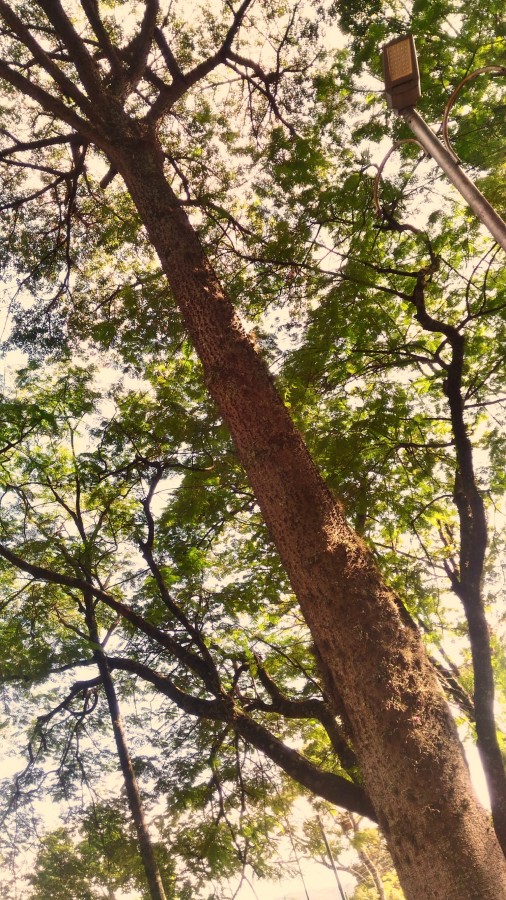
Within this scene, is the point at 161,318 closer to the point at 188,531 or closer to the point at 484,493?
the point at 188,531

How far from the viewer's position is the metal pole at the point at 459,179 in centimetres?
252

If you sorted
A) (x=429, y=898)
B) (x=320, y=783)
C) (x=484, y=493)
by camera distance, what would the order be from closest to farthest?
(x=429, y=898), (x=320, y=783), (x=484, y=493)

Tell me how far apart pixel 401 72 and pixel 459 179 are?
849mm

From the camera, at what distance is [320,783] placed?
5672 mm

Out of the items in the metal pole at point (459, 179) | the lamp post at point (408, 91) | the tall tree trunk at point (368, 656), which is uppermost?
the lamp post at point (408, 91)

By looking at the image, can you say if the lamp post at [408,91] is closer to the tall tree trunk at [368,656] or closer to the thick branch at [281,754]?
the tall tree trunk at [368,656]

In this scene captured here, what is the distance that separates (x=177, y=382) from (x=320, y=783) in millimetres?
5836

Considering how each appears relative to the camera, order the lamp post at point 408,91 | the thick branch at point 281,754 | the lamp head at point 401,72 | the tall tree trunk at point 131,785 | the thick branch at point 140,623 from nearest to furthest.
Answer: the lamp post at point 408,91, the lamp head at point 401,72, the thick branch at point 281,754, the thick branch at point 140,623, the tall tree trunk at point 131,785

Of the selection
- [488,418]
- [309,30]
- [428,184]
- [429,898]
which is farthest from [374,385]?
[429,898]

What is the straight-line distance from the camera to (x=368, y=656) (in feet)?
8.83

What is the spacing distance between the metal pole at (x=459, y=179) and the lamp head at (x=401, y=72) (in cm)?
7

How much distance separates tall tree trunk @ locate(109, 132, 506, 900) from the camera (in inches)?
89.6

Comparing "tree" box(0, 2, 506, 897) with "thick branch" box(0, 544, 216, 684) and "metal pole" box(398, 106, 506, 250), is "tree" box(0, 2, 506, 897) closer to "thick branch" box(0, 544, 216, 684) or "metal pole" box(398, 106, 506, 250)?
"thick branch" box(0, 544, 216, 684)

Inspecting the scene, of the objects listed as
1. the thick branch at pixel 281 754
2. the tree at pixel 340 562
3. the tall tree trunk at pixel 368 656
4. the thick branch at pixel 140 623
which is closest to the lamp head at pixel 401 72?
the tree at pixel 340 562
